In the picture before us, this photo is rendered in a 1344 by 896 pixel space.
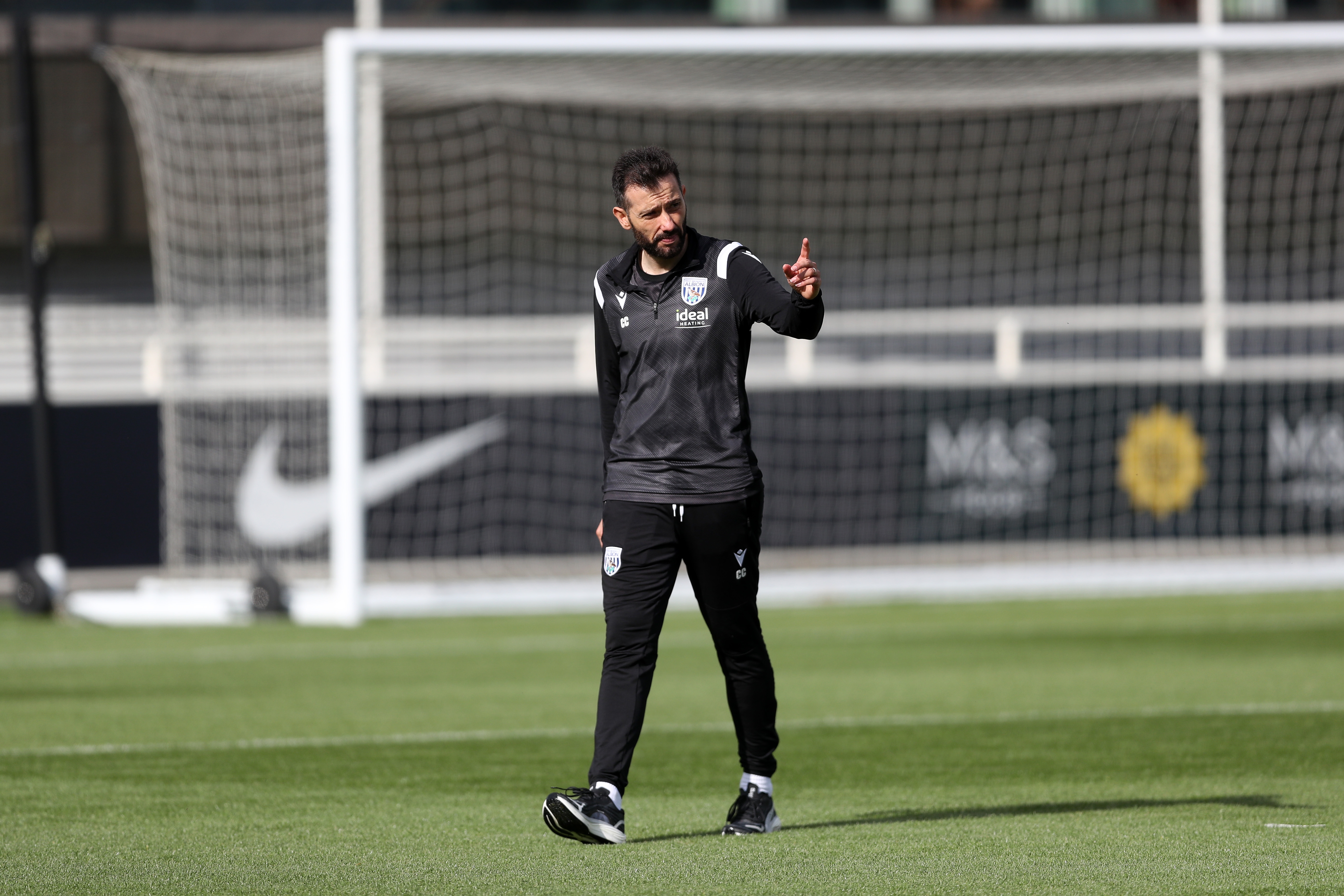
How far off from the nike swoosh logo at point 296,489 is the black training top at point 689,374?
29.7 ft

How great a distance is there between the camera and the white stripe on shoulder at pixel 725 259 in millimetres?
4957

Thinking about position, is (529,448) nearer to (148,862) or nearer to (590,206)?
(590,206)

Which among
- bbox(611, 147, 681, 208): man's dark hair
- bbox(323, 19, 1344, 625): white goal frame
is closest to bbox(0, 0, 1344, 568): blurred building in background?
bbox(323, 19, 1344, 625): white goal frame

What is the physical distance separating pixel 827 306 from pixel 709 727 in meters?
12.1

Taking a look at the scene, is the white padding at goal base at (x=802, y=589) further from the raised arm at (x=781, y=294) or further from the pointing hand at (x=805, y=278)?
the pointing hand at (x=805, y=278)

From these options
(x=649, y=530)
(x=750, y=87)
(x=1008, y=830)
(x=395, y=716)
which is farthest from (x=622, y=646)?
(x=750, y=87)

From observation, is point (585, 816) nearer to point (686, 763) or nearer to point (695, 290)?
point (695, 290)

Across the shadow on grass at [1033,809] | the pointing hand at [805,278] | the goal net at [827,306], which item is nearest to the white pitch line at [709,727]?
the shadow on grass at [1033,809]

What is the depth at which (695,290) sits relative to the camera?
4957 millimetres

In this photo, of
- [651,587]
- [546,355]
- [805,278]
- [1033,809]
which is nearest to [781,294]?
[805,278]

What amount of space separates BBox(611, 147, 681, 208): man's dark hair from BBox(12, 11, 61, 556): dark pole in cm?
824

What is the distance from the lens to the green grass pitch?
4.54 m

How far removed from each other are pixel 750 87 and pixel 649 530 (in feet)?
29.5

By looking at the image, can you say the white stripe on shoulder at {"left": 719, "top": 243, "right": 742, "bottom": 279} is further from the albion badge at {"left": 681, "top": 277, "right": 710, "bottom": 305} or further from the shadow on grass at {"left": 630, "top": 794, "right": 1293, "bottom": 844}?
the shadow on grass at {"left": 630, "top": 794, "right": 1293, "bottom": 844}
